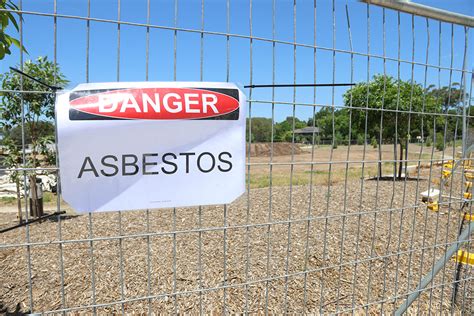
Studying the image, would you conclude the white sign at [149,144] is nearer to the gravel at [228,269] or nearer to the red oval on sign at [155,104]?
the red oval on sign at [155,104]

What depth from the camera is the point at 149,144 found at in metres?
1.42

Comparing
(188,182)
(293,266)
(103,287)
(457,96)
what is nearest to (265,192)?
(293,266)

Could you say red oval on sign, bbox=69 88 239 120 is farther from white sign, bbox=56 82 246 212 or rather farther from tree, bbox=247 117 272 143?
tree, bbox=247 117 272 143

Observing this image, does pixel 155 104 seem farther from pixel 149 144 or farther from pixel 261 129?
pixel 261 129

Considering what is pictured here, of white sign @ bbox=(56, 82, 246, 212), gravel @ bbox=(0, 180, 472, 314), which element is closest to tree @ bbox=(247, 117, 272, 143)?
white sign @ bbox=(56, 82, 246, 212)

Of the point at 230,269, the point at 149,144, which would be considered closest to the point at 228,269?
the point at 230,269

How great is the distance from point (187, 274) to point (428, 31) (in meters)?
2.70

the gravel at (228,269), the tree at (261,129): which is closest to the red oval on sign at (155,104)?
the tree at (261,129)

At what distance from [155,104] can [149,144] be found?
0.17 meters

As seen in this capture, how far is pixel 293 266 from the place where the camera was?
3.35 meters

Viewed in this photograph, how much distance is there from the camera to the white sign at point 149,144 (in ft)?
4.43

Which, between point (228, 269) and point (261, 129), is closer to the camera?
point (261, 129)

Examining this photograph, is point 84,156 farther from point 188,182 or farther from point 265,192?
point 265,192

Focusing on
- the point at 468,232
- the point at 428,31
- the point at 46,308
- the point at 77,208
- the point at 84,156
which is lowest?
the point at 46,308
